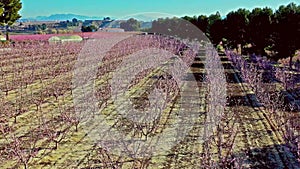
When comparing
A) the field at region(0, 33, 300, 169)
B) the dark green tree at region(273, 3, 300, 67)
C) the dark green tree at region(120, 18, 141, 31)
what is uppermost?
the dark green tree at region(120, 18, 141, 31)

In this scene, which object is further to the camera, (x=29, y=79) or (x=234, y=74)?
(x=234, y=74)

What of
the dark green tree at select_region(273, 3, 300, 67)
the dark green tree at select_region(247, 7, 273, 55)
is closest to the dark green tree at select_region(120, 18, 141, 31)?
the dark green tree at select_region(247, 7, 273, 55)

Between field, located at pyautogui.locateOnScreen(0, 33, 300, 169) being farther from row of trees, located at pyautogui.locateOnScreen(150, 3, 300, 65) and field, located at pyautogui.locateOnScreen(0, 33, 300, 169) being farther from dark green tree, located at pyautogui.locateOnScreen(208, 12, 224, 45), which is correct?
dark green tree, located at pyautogui.locateOnScreen(208, 12, 224, 45)

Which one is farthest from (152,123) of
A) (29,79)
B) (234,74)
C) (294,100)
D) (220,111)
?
(234,74)

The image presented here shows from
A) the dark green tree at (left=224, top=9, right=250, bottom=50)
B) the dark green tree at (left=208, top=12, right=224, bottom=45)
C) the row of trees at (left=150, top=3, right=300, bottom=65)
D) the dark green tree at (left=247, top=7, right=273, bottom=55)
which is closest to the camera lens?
the row of trees at (left=150, top=3, right=300, bottom=65)

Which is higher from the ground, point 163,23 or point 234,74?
point 163,23

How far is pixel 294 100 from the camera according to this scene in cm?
885

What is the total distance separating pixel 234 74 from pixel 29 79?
306 inches

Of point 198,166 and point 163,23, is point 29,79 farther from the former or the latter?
point 163,23

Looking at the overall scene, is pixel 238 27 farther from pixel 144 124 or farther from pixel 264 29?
pixel 144 124

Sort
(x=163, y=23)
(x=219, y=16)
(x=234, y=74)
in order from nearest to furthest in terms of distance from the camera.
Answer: (x=234, y=74), (x=219, y=16), (x=163, y=23)

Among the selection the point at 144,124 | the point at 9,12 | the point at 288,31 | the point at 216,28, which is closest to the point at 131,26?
the point at 216,28

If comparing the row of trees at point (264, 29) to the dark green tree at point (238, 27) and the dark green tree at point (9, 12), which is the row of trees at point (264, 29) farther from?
the dark green tree at point (9, 12)

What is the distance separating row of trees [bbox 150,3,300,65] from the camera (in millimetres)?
14641
